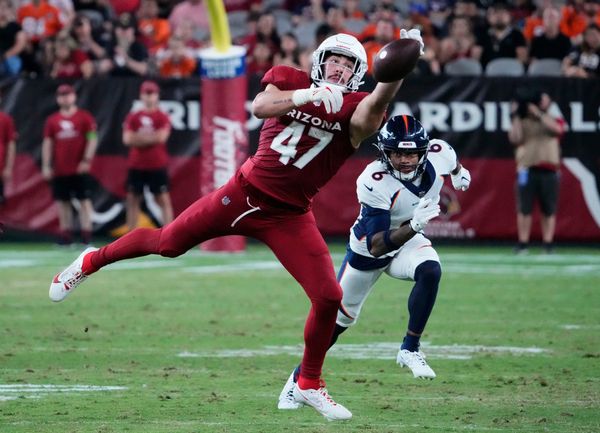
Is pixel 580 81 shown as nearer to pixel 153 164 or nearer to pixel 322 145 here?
pixel 153 164

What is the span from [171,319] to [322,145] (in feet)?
12.9

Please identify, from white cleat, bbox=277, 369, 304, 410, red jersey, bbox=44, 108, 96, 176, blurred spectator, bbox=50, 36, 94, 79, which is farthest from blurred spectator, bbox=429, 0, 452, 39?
white cleat, bbox=277, 369, 304, 410

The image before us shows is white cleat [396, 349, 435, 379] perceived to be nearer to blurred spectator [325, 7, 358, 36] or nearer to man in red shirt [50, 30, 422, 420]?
man in red shirt [50, 30, 422, 420]

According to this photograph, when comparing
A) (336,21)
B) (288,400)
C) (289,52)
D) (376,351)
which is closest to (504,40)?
(336,21)

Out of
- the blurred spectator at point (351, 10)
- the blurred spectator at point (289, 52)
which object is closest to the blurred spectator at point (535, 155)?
the blurred spectator at point (289, 52)

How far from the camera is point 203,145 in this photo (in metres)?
14.6

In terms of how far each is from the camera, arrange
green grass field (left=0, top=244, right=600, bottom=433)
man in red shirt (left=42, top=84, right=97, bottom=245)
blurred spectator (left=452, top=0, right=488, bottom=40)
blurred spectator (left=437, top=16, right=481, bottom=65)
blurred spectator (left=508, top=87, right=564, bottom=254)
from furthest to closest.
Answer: blurred spectator (left=452, top=0, right=488, bottom=40) < blurred spectator (left=437, top=16, right=481, bottom=65) < man in red shirt (left=42, top=84, right=97, bottom=245) < blurred spectator (left=508, top=87, right=564, bottom=254) < green grass field (left=0, top=244, right=600, bottom=433)

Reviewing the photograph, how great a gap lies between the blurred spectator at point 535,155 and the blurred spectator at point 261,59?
325cm

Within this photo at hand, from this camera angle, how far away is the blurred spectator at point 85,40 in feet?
54.1

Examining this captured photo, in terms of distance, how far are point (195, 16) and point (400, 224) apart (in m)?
11.1

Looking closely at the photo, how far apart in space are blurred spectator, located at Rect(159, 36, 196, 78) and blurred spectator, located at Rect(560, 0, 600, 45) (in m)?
4.77

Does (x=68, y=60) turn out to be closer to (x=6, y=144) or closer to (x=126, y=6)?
(x=6, y=144)

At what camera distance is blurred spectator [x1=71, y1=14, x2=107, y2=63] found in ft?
54.1

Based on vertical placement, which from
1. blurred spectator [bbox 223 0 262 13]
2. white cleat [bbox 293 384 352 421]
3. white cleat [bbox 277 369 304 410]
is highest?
blurred spectator [bbox 223 0 262 13]
